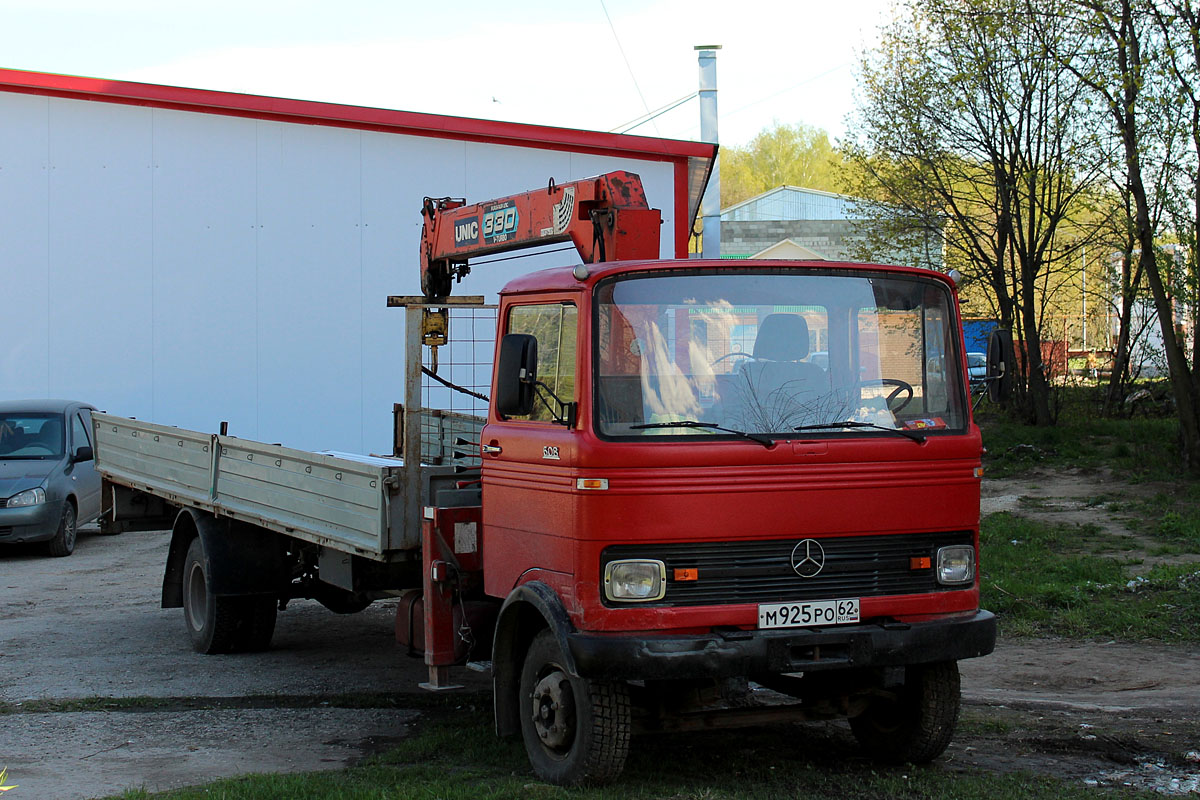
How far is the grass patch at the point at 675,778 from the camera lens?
5.24 meters

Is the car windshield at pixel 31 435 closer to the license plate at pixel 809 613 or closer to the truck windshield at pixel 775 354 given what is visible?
the truck windshield at pixel 775 354

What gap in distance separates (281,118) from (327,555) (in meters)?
10.2

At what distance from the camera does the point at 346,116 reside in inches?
659

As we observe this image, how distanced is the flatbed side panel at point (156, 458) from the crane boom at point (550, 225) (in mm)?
2015

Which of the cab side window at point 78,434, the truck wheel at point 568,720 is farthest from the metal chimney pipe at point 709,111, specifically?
the truck wheel at point 568,720

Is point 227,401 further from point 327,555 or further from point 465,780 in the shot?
point 465,780

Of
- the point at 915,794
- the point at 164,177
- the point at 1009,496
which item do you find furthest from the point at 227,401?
the point at 915,794

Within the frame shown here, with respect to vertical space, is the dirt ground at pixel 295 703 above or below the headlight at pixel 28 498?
below

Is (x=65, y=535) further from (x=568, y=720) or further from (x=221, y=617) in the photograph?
(x=568, y=720)

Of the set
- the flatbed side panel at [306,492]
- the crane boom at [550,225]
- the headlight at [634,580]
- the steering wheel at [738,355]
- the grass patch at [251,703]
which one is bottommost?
the grass patch at [251,703]

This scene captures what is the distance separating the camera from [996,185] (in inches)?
901

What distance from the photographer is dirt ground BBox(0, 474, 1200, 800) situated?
19.4 ft

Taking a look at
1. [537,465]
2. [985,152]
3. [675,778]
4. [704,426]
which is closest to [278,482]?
[537,465]

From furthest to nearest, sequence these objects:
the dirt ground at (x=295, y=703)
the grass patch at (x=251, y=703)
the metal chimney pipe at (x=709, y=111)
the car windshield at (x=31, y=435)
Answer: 1. the metal chimney pipe at (x=709, y=111)
2. the car windshield at (x=31, y=435)
3. the grass patch at (x=251, y=703)
4. the dirt ground at (x=295, y=703)
